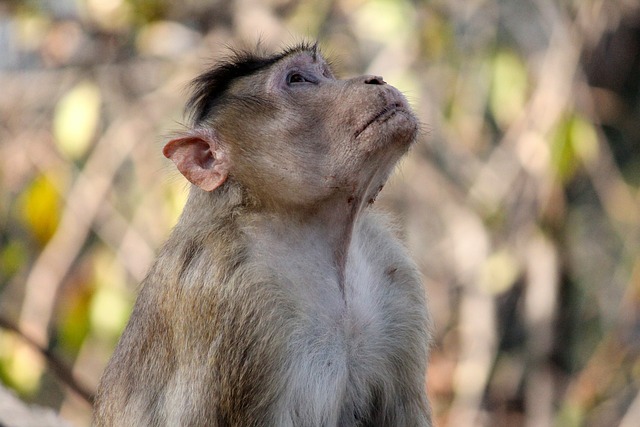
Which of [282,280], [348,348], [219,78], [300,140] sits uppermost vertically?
[219,78]

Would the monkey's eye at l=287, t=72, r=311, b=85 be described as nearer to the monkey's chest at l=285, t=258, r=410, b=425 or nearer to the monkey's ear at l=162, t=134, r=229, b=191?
the monkey's ear at l=162, t=134, r=229, b=191

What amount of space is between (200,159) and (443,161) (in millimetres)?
4476

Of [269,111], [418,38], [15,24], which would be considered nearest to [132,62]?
[15,24]

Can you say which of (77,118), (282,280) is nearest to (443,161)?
(77,118)

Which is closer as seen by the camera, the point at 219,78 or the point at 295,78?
the point at 295,78

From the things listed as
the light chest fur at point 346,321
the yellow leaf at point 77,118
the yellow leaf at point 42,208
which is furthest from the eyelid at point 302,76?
the yellow leaf at point 42,208

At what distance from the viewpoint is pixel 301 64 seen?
13.1 ft

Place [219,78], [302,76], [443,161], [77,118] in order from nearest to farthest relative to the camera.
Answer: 1. [302,76]
2. [219,78]
3. [77,118]
4. [443,161]

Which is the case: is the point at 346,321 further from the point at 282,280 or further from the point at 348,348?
the point at 282,280

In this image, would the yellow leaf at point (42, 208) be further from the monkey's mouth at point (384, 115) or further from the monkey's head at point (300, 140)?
the monkey's mouth at point (384, 115)

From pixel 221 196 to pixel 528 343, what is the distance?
490 centimetres

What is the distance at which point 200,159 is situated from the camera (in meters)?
3.75

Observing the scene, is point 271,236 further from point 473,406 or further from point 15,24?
point 15,24

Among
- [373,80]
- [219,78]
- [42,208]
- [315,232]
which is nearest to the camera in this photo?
[373,80]
